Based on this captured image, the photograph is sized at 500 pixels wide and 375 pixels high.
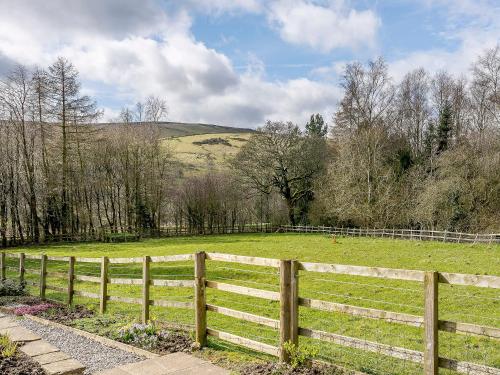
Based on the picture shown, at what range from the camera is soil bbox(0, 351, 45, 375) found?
5131mm

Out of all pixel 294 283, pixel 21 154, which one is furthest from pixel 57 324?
pixel 21 154

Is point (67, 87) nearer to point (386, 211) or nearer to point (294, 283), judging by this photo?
point (386, 211)

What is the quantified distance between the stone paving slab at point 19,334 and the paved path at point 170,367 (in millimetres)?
1741

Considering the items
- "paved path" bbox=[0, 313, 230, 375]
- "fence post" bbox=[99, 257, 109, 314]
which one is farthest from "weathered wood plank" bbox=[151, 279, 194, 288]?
"fence post" bbox=[99, 257, 109, 314]

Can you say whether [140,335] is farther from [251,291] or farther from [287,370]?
[287,370]

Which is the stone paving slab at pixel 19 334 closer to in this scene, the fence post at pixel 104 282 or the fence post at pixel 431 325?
the fence post at pixel 104 282

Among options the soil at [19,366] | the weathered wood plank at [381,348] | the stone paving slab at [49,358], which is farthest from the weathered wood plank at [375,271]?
the soil at [19,366]

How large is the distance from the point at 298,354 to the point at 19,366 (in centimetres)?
374

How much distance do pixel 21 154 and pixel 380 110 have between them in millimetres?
35977

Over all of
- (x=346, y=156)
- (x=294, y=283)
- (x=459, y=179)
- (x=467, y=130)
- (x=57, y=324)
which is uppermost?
(x=467, y=130)

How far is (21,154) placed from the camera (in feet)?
129

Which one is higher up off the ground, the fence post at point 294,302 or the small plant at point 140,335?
the fence post at point 294,302

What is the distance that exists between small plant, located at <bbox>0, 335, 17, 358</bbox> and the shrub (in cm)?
790

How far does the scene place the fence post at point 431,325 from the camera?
4605mm
